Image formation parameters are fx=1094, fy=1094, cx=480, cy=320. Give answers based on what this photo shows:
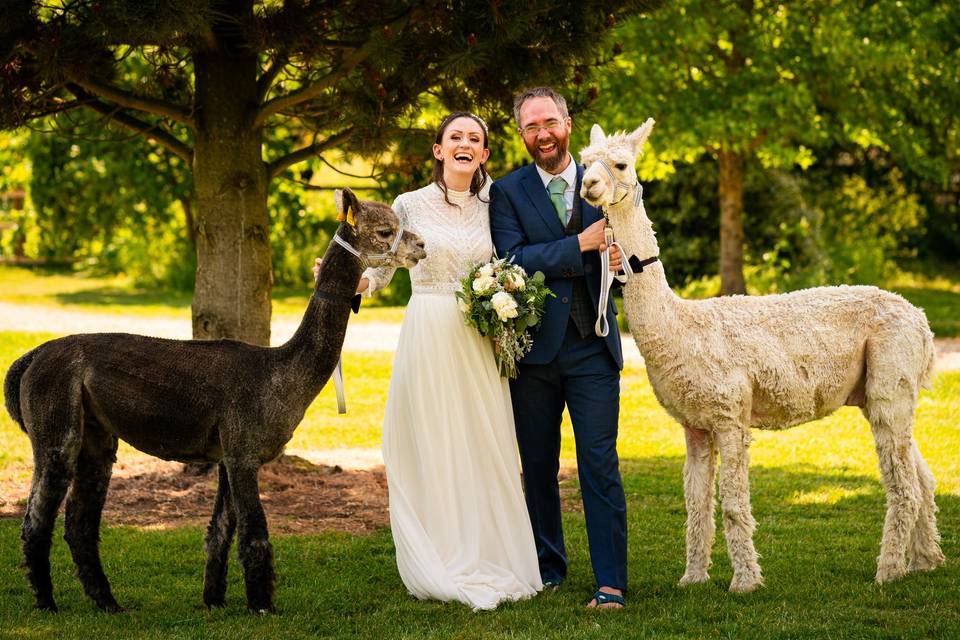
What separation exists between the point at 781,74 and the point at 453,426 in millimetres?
13374

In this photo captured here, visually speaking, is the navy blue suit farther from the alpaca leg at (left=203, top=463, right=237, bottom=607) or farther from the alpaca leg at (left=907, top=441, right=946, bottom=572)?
the alpaca leg at (left=907, top=441, right=946, bottom=572)

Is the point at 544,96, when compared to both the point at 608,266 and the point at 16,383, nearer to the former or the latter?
the point at 608,266

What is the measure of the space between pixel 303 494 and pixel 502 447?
2956mm

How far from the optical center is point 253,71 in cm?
783

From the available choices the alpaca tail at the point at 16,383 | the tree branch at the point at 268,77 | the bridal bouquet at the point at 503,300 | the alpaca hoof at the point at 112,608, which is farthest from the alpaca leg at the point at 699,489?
the tree branch at the point at 268,77

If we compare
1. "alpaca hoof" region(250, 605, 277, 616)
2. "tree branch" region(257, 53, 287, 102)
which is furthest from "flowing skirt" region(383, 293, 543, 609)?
"tree branch" region(257, 53, 287, 102)

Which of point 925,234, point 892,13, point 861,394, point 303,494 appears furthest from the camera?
point 925,234

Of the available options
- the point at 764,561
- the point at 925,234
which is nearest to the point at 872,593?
the point at 764,561

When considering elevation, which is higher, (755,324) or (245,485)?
(755,324)

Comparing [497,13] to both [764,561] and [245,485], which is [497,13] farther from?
[764,561]

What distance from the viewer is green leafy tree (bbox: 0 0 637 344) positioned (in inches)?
239

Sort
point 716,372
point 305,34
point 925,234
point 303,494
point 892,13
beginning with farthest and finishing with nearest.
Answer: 1. point 925,234
2. point 892,13
3. point 303,494
4. point 305,34
5. point 716,372

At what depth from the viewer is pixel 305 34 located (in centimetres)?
675

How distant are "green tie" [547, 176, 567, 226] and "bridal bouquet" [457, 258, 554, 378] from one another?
394 millimetres
